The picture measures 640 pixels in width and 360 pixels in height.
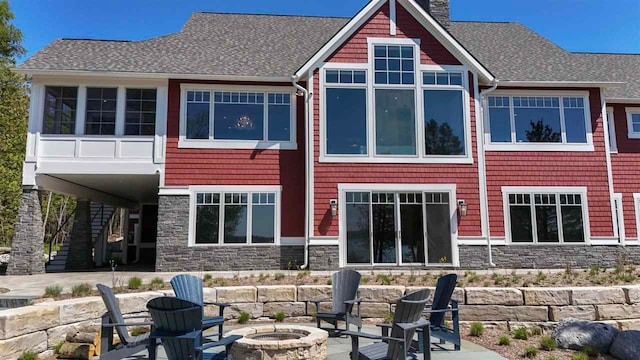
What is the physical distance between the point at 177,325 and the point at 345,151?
9.23 meters

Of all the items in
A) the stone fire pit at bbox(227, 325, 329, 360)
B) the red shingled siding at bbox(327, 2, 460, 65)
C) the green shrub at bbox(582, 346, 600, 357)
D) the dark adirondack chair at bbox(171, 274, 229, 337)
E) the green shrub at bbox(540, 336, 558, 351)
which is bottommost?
the green shrub at bbox(582, 346, 600, 357)

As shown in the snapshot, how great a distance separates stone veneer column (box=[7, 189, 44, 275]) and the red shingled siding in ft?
31.2

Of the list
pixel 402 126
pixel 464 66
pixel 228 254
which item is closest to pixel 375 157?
pixel 402 126

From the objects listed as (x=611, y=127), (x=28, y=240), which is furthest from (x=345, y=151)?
(x=611, y=127)

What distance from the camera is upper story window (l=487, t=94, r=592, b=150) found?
13.5 meters

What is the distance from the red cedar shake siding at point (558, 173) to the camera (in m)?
13.2

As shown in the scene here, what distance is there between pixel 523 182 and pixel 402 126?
404 cm

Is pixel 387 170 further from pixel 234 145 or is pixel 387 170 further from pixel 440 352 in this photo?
pixel 440 352

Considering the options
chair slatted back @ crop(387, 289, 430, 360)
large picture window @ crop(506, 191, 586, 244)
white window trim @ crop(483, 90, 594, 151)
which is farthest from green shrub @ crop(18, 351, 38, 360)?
white window trim @ crop(483, 90, 594, 151)

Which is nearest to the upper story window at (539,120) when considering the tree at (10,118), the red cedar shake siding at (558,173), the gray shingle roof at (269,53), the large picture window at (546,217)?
the red cedar shake siding at (558,173)

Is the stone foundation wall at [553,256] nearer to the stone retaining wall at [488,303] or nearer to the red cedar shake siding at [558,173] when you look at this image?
the red cedar shake siding at [558,173]

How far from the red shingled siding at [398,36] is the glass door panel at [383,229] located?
4.15 meters

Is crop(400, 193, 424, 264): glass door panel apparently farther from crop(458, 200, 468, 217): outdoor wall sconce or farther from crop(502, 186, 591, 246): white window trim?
crop(502, 186, 591, 246): white window trim

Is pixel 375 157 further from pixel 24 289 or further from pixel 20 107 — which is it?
pixel 20 107
